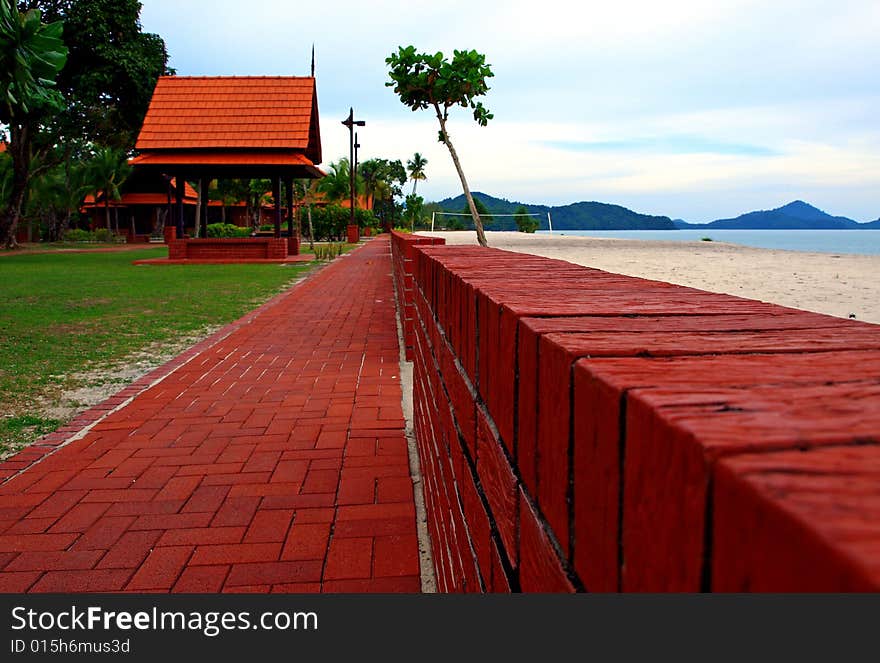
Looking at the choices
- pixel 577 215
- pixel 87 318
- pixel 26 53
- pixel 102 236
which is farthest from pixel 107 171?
pixel 577 215

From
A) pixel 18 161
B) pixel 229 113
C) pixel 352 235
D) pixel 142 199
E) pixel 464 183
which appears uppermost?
pixel 229 113

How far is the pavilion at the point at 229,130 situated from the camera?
23141mm

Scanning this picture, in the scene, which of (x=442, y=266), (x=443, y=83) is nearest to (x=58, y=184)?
(x=443, y=83)

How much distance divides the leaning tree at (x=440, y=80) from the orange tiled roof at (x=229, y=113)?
320 cm

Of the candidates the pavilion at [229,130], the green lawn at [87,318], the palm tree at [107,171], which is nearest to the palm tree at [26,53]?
the green lawn at [87,318]

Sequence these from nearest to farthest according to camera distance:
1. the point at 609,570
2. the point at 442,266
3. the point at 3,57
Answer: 1. the point at 609,570
2. the point at 442,266
3. the point at 3,57

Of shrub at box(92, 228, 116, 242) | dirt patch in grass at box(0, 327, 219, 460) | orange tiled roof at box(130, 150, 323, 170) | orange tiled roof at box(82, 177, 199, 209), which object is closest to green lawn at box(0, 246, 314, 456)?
dirt patch in grass at box(0, 327, 219, 460)

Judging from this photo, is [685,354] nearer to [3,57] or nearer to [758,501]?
[758,501]

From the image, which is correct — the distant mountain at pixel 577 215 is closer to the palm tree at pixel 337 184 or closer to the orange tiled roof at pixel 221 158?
the palm tree at pixel 337 184

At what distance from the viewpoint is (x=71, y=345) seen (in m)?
7.72

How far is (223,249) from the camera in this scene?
24.2 metres

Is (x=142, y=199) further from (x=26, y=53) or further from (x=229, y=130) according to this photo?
(x=26, y=53)

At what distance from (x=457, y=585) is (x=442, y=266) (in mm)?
1052

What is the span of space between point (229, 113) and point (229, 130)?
1005mm
